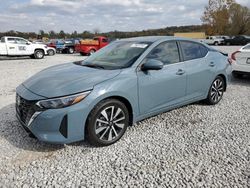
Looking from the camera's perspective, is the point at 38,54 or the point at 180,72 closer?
the point at 180,72

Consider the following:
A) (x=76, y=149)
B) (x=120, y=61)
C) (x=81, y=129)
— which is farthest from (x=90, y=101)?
(x=120, y=61)

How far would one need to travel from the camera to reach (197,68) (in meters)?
4.52

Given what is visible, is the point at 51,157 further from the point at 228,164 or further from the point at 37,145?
the point at 228,164

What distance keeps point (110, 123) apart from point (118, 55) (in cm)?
132

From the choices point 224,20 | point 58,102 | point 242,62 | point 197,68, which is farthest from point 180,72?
point 224,20

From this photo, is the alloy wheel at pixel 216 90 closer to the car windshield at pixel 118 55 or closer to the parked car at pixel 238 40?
the car windshield at pixel 118 55

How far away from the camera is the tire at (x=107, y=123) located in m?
3.16

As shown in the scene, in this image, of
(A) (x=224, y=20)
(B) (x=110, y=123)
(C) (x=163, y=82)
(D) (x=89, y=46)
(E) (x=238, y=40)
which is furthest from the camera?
(A) (x=224, y=20)

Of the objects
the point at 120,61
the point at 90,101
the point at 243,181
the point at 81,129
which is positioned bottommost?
the point at 243,181

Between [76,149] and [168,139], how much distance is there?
4.63 ft

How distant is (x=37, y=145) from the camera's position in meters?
3.37

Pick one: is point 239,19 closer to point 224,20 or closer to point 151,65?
point 224,20

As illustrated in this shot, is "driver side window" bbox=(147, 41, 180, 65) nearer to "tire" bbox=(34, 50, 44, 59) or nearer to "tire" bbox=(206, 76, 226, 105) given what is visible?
"tire" bbox=(206, 76, 226, 105)

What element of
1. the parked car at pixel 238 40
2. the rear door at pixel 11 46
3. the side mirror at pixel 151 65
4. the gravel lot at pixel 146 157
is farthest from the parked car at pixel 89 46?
the parked car at pixel 238 40
